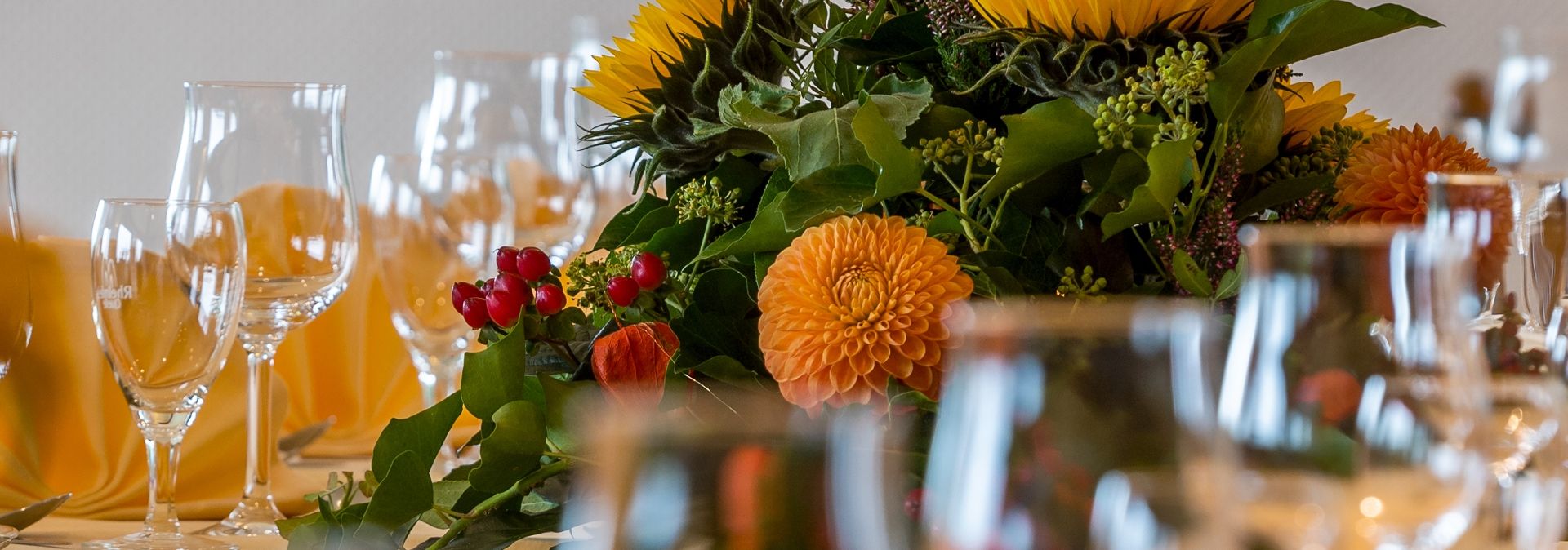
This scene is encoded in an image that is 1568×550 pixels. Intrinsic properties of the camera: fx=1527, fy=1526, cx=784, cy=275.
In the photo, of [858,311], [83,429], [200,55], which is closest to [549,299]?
[858,311]

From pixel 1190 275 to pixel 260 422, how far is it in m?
0.58

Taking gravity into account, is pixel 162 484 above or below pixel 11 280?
below

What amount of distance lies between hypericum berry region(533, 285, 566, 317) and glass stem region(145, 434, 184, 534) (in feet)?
1.19

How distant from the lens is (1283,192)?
553 mm

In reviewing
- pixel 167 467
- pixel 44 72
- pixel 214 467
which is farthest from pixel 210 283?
pixel 44 72

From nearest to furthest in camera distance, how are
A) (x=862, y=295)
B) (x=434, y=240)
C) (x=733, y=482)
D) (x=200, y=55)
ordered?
(x=733, y=482) → (x=862, y=295) → (x=434, y=240) → (x=200, y=55)

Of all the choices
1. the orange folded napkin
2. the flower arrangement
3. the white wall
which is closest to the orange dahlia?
the flower arrangement

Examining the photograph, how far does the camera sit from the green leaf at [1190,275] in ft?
1.57

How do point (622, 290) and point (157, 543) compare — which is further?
point (157, 543)

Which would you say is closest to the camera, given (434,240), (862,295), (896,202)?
(862,295)

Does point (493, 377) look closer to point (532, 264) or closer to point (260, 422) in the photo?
point (532, 264)

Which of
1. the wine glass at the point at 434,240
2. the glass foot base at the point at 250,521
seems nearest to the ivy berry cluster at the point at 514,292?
the glass foot base at the point at 250,521

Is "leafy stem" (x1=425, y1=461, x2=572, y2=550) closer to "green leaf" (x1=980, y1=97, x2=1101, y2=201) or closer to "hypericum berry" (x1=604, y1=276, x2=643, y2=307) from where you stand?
"hypericum berry" (x1=604, y1=276, x2=643, y2=307)

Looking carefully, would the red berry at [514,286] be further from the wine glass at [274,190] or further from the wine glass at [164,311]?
the wine glass at [274,190]
